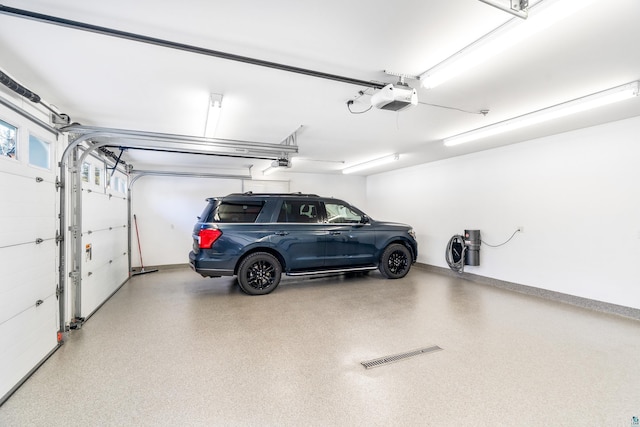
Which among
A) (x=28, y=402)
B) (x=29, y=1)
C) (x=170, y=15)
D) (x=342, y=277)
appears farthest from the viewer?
(x=342, y=277)

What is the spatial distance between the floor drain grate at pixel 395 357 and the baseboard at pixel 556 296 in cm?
302

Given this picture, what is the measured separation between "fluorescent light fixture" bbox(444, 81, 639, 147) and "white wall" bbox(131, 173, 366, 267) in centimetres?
586

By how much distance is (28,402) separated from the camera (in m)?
2.10

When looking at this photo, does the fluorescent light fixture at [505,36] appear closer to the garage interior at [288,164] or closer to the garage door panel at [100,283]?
the garage interior at [288,164]

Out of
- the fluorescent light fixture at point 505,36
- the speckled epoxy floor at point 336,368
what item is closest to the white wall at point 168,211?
the speckled epoxy floor at point 336,368

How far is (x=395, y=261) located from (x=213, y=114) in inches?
177

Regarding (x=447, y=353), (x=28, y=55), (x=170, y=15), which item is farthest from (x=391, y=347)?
(x=28, y=55)

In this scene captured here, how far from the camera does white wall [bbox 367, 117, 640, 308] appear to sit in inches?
154

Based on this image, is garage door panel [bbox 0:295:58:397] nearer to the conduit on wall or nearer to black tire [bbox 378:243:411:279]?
the conduit on wall

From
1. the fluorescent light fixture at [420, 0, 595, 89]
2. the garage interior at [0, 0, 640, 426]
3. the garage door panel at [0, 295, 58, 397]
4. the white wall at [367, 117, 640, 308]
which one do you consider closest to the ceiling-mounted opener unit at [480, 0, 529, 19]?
the garage interior at [0, 0, 640, 426]

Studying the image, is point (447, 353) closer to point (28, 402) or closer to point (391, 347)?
point (391, 347)

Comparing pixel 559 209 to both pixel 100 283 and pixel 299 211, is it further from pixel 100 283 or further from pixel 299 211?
pixel 100 283

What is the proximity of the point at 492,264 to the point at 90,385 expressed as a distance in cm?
617

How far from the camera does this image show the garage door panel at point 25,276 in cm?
220
